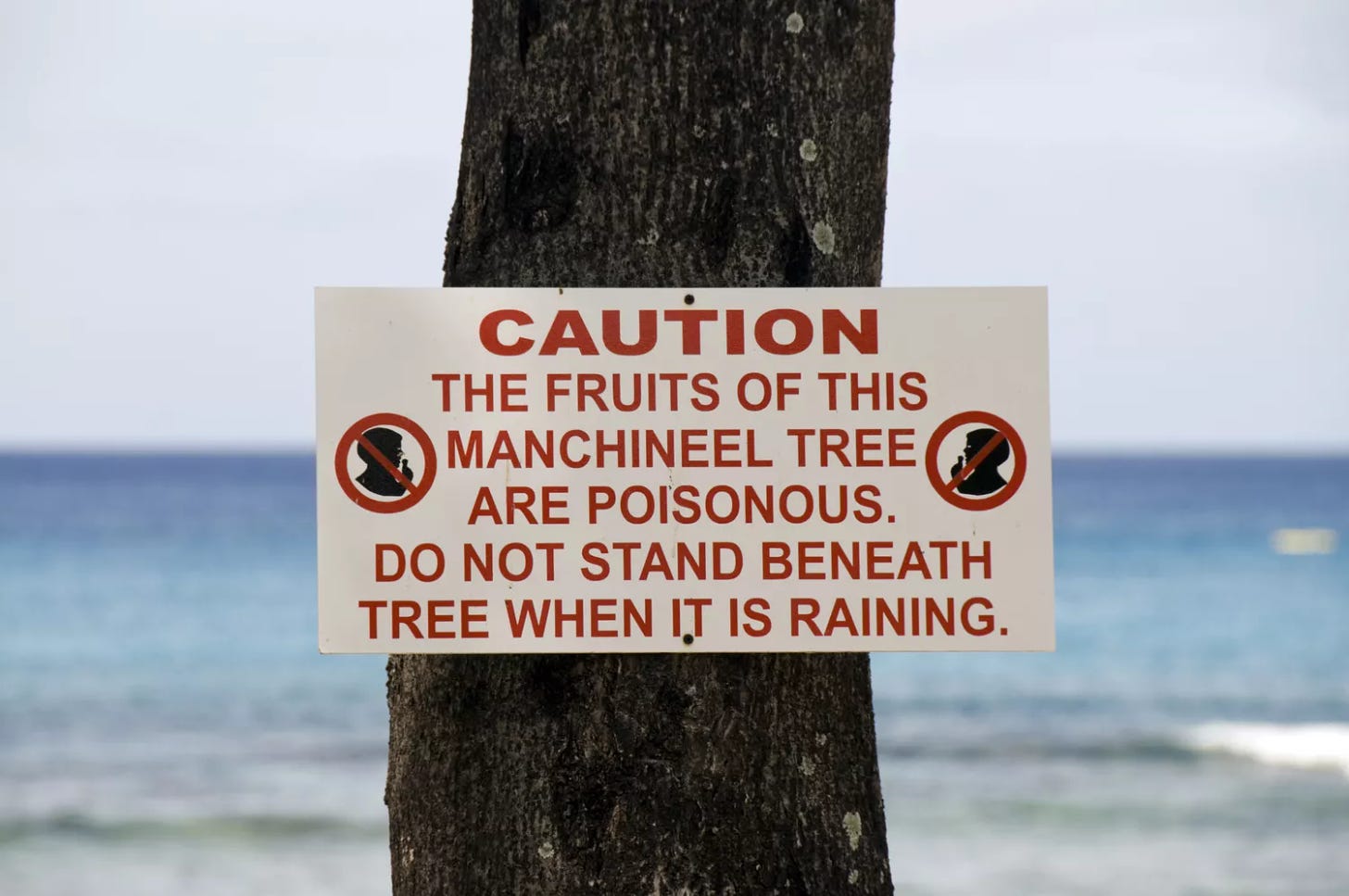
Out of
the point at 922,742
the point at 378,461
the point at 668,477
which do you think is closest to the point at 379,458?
the point at 378,461

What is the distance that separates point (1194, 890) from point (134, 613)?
22.3m

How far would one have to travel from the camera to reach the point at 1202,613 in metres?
27.7

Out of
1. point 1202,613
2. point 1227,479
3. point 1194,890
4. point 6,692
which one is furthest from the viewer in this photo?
point 1227,479

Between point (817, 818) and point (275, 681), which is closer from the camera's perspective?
point (817, 818)

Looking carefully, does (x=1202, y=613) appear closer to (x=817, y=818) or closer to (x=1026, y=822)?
(x=1026, y=822)

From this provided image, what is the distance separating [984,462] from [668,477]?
457 mm

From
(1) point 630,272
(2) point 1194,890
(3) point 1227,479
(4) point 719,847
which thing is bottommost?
(2) point 1194,890

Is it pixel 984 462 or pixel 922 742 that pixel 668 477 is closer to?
pixel 984 462

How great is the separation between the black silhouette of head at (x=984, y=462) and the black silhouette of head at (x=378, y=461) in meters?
0.79

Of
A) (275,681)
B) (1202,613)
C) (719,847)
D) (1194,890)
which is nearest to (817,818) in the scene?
(719,847)

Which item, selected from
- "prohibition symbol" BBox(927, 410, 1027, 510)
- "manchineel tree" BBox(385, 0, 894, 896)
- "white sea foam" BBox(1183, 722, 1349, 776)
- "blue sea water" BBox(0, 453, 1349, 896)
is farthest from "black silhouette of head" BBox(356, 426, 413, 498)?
"white sea foam" BBox(1183, 722, 1349, 776)

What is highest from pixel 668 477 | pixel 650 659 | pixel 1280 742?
pixel 668 477

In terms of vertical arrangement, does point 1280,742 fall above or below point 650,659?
below

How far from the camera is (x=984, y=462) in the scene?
89.1 inches
